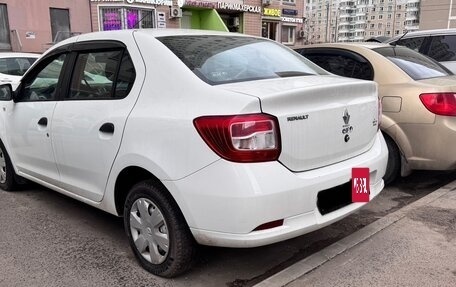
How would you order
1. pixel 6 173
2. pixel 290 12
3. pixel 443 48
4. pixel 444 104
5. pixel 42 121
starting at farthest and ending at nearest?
pixel 290 12 → pixel 443 48 → pixel 6 173 → pixel 444 104 → pixel 42 121

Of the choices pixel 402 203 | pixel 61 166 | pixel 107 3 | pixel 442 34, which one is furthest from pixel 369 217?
pixel 107 3

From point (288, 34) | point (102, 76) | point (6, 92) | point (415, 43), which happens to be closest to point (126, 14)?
point (288, 34)

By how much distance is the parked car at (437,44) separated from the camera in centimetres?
711

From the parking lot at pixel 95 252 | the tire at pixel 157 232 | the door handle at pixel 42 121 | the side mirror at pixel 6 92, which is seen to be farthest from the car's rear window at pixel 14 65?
the tire at pixel 157 232

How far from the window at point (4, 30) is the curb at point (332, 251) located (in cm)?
1581

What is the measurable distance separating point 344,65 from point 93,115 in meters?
3.00

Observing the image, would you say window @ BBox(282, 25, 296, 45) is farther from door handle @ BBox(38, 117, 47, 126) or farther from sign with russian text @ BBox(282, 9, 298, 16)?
door handle @ BBox(38, 117, 47, 126)

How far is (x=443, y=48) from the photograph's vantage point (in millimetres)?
7211

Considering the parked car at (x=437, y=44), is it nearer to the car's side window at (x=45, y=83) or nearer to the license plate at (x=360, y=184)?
the license plate at (x=360, y=184)

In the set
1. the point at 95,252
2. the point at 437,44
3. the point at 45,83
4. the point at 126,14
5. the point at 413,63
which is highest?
the point at 126,14

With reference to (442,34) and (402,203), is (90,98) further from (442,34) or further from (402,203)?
(442,34)

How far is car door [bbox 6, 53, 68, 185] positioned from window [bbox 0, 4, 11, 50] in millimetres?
13358

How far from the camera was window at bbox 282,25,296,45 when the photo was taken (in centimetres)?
2620

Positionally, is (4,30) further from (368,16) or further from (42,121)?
→ (368,16)
